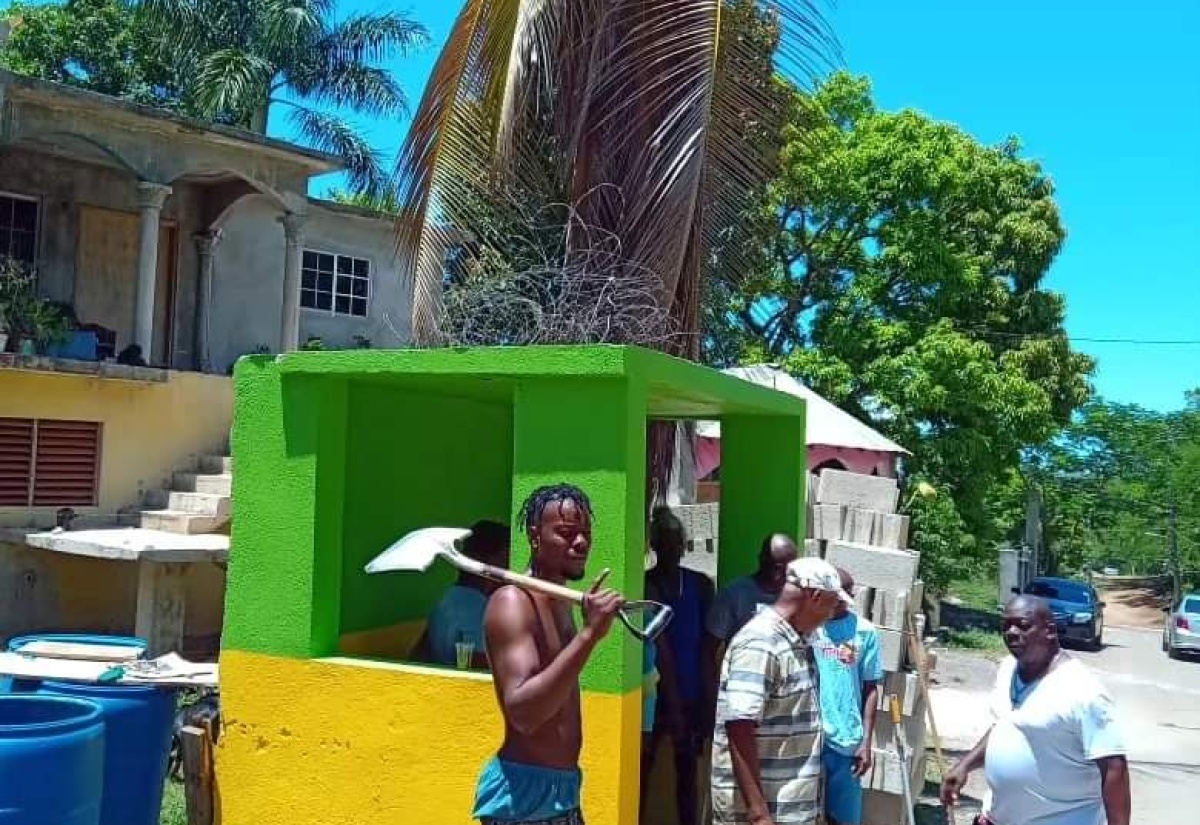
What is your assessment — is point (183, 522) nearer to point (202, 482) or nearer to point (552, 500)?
point (202, 482)

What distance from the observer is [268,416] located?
4887 mm

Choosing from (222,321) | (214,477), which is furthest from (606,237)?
(222,321)

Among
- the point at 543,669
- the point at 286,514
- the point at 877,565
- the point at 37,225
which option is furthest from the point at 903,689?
the point at 37,225

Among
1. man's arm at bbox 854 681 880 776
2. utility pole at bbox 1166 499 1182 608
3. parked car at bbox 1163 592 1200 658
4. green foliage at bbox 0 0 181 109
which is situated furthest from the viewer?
utility pole at bbox 1166 499 1182 608

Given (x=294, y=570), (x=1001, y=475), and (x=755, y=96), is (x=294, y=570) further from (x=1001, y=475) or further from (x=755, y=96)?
(x=1001, y=475)

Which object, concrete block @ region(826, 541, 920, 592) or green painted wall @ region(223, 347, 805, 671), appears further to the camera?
concrete block @ region(826, 541, 920, 592)

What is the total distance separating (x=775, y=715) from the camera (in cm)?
397

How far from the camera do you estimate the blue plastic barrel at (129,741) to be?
485 cm

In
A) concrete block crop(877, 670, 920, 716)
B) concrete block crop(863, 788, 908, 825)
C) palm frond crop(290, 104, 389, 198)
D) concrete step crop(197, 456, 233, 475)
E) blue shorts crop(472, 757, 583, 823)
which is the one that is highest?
palm frond crop(290, 104, 389, 198)

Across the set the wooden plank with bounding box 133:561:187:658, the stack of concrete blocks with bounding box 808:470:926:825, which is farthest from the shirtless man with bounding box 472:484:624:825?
the wooden plank with bounding box 133:561:187:658

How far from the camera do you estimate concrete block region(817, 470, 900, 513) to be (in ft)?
25.7

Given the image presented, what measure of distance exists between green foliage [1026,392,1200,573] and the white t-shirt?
4124 cm

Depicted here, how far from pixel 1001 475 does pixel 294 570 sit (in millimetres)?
19660

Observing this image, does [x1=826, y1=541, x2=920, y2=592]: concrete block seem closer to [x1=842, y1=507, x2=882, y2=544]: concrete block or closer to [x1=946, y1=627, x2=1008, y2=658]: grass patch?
[x1=842, y1=507, x2=882, y2=544]: concrete block
